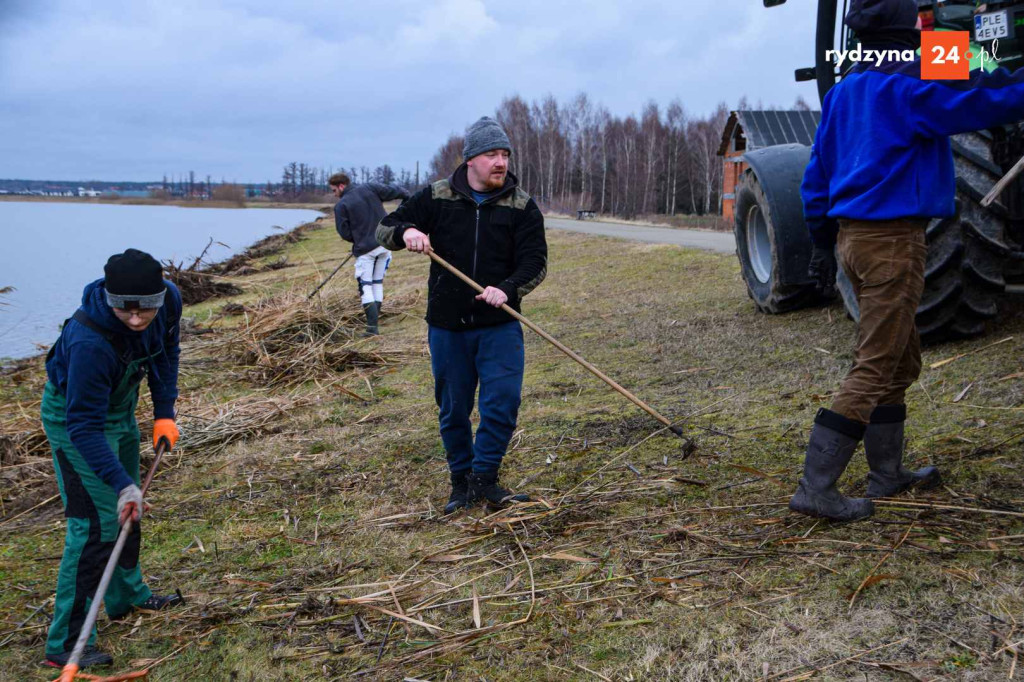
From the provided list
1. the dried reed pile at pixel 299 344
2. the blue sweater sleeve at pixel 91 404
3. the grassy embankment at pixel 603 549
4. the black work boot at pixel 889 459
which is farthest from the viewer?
the dried reed pile at pixel 299 344

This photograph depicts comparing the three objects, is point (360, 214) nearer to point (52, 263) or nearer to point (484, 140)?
point (484, 140)

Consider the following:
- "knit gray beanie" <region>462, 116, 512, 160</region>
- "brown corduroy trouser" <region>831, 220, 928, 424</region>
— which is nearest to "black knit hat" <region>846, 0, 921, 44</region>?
"brown corduroy trouser" <region>831, 220, 928, 424</region>

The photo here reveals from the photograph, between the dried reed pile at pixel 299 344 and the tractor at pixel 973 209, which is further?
the dried reed pile at pixel 299 344

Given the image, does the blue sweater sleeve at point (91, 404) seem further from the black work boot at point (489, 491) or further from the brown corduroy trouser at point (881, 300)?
the brown corduroy trouser at point (881, 300)

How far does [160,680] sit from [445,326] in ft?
6.56

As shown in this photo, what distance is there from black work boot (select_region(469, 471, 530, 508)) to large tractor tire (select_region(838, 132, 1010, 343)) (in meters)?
2.44

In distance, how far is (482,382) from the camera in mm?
4398

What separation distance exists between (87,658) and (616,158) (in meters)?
65.5

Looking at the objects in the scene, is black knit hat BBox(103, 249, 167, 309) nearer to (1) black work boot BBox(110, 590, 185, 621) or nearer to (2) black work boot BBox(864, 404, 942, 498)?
(1) black work boot BBox(110, 590, 185, 621)

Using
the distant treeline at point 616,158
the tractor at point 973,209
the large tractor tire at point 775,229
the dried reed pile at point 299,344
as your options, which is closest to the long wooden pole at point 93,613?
the tractor at point 973,209

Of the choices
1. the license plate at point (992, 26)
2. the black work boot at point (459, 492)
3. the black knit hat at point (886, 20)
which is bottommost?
the black work boot at point (459, 492)

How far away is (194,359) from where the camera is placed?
31.7ft

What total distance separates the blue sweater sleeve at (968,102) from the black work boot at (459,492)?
8.80 ft

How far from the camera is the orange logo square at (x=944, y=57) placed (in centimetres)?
314
